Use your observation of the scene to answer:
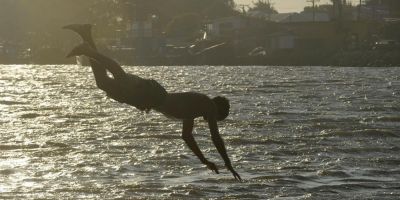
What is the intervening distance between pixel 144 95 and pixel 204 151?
14.4 metres

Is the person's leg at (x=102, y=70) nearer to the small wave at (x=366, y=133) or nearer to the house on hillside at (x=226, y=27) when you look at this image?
the small wave at (x=366, y=133)

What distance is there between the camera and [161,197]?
21000 millimetres

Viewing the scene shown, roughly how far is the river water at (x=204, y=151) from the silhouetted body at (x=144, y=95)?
5955 millimetres

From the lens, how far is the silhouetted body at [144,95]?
14820 millimetres

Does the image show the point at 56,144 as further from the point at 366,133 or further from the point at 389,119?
the point at 389,119

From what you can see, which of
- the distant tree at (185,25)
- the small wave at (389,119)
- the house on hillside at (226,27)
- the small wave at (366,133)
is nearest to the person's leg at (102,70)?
the small wave at (366,133)

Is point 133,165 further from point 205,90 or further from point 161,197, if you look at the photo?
point 205,90

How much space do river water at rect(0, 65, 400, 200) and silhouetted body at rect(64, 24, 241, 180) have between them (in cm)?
596

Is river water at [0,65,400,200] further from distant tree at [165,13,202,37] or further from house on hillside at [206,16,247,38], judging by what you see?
distant tree at [165,13,202,37]

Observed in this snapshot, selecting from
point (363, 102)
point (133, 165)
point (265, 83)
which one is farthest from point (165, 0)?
point (133, 165)

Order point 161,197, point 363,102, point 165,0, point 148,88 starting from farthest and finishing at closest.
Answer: point 165,0 < point 363,102 < point 161,197 < point 148,88

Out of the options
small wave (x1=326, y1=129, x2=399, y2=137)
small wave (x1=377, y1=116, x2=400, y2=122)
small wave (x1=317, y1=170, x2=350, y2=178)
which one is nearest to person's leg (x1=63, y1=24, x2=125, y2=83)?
small wave (x1=317, y1=170, x2=350, y2=178)

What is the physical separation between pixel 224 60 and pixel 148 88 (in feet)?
382

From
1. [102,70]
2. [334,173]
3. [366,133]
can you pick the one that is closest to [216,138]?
[102,70]
